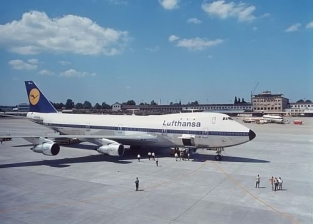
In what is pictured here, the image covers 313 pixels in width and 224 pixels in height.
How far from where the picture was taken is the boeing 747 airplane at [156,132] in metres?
30.9

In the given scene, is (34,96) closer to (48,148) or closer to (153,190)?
(48,148)

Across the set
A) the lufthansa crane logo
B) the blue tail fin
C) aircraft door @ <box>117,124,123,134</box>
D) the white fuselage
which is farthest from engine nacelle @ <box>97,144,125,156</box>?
the lufthansa crane logo

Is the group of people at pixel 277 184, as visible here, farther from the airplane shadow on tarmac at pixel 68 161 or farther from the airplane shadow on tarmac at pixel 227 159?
the airplane shadow on tarmac at pixel 68 161

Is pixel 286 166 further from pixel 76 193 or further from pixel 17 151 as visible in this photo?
pixel 17 151

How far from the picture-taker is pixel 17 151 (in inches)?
1544

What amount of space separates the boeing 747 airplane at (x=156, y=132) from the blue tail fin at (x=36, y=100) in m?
6.41

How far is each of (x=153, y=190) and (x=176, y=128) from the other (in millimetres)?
13669

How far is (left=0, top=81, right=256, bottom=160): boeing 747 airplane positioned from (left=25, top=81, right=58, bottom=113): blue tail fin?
6408mm

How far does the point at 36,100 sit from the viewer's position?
46.8m

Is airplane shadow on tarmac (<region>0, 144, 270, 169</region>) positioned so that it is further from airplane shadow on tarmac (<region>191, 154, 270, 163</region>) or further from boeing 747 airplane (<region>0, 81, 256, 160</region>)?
boeing 747 airplane (<region>0, 81, 256, 160</region>)

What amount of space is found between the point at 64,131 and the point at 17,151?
24.8ft

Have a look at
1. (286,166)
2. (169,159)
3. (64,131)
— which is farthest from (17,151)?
(286,166)

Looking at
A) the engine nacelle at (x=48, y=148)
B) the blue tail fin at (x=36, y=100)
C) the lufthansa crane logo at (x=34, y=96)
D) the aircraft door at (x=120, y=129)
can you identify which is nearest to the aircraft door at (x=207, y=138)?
the aircraft door at (x=120, y=129)

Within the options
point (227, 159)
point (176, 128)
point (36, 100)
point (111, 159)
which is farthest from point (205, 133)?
point (36, 100)
